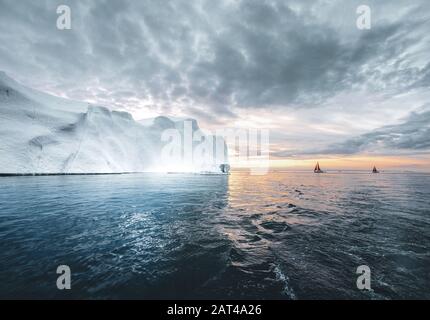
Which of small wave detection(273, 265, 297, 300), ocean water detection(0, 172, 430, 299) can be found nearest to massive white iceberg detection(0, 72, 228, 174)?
ocean water detection(0, 172, 430, 299)

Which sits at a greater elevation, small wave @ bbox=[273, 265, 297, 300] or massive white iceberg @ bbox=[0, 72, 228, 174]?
massive white iceberg @ bbox=[0, 72, 228, 174]

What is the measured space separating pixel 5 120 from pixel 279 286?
75.4 m

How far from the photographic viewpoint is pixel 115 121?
84625mm

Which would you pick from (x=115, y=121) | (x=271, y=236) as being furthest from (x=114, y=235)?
(x=115, y=121)

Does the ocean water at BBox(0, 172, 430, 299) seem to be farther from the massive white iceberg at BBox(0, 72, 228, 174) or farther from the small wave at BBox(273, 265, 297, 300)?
the massive white iceberg at BBox(0, 72, 228, 174)

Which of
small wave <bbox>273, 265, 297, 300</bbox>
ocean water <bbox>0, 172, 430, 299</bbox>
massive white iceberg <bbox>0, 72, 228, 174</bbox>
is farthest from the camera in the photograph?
massive white iceberg <bbox>0, 72, 228, 174</bbox>

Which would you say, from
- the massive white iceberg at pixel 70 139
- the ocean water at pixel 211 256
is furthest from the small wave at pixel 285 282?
the massive white iceberg at pixel 70 139

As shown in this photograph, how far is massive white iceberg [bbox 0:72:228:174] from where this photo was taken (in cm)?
4875

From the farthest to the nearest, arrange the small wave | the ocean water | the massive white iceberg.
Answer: the massive white iceberg
the ocean water
the small wave

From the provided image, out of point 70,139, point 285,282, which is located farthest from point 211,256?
point 70,139

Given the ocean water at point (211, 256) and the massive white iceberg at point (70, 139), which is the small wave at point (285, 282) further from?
the massive white iceberg at point (70, 139)

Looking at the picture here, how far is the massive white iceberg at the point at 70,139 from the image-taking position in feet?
160

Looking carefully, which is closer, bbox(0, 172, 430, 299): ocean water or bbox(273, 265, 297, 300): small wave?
bbox(273, 265, 297, 300): small wave
